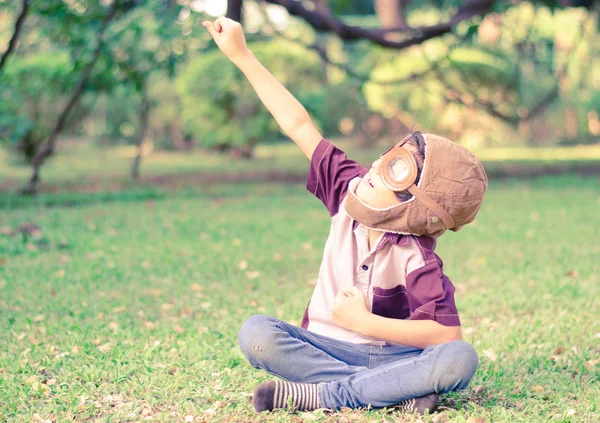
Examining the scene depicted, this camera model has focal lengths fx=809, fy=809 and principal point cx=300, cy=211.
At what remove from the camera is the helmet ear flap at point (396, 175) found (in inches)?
107

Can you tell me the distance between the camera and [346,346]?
2.99 meters

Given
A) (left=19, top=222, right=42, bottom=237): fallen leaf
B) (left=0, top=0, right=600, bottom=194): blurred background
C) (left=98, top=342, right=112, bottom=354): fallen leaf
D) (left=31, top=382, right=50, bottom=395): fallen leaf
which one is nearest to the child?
(left=31, top=382, right=50, bottom=395): fallen leaf

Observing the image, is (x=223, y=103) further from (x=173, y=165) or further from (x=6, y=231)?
(x=6, y=231)

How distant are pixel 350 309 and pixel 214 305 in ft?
7.85

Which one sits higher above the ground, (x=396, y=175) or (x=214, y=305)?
(x=396, y=175)

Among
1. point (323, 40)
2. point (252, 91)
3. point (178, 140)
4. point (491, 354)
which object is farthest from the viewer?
point (323, 40)

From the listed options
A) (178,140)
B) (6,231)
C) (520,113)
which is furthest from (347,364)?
Answer: (520,113)

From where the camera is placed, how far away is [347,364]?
302cm

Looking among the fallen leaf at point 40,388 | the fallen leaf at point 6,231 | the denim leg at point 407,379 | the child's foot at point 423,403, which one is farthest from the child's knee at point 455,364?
the fallen leaf at point 6,231

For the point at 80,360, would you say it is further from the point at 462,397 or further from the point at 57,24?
the point at 57,24

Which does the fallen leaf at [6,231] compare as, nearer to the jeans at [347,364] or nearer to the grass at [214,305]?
the grass at [214,305]

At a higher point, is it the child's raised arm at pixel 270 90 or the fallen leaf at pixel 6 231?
the child's raised arm at pixel 270 90

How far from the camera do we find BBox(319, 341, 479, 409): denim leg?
2701 millimetres

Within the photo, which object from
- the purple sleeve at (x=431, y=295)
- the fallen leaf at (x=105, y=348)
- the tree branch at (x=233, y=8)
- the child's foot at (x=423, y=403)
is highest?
the tree branch at (x=233, y=8)
